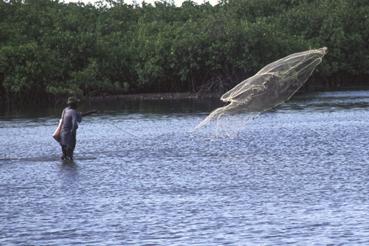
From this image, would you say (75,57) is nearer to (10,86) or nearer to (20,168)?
(10,86)

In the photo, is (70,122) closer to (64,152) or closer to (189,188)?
(64,152)

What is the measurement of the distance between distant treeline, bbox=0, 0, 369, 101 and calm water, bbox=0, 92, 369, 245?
1561 inches

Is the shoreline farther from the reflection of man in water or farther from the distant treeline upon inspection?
the reflection of man in water

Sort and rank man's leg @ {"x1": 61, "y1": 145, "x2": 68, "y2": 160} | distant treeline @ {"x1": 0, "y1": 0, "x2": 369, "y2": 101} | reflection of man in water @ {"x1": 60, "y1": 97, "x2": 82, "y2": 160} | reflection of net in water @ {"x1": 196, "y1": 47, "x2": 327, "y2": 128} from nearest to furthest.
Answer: reflection of net in water @ {"x1": 196, "y1": 47, "x2": 327, "y2": 128} < reflection of man in water @ {"x1": 60, "y1": 97, "x2": 82, "y2": 160} < man's leg @ {"x1": 61, "y1": 145, "x2": 68, "y2": 160} < distant treeline @ {"x1": 0, "y1": 0, "x2": 369, "y2": 101}

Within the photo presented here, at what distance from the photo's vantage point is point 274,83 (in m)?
26.7

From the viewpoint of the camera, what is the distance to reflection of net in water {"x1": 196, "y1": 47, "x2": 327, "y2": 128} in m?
26.3

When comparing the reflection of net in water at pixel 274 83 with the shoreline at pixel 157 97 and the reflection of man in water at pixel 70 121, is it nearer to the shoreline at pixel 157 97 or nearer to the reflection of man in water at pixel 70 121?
the reflection of man in water at pixel 70 121

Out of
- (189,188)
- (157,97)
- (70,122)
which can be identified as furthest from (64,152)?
(157,97)

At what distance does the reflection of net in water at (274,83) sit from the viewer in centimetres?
2628

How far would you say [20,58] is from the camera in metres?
87.6

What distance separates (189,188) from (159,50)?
69245 mm

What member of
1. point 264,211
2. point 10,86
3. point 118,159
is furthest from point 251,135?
point 10,86

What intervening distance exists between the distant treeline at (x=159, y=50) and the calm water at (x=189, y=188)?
130ft

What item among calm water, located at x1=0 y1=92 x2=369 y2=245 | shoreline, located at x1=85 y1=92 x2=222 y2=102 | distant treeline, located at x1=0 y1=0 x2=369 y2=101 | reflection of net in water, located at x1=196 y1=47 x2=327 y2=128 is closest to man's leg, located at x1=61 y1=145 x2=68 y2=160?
calm water, located at x1=0 y1=92 x2=369 y2=245
